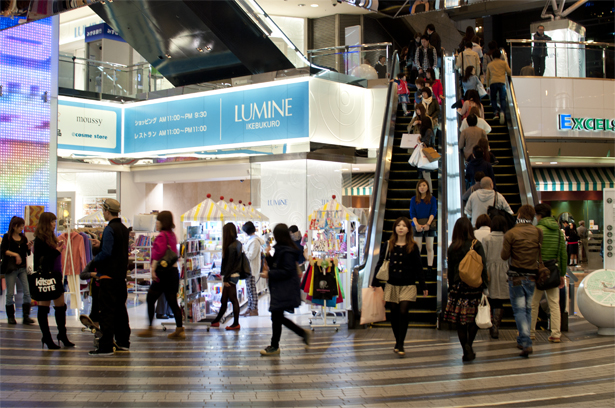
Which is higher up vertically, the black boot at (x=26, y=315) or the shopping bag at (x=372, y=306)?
the shopping bag at (x=372, y=306)

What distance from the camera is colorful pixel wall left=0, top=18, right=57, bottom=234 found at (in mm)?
9711

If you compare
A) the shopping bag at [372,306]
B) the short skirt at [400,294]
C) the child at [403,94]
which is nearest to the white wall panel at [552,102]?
the child at [403,94]

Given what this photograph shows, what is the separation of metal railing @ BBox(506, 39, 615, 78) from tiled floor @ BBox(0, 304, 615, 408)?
10.8 m

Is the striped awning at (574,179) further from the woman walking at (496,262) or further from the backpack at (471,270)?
the backpack at (471,270)

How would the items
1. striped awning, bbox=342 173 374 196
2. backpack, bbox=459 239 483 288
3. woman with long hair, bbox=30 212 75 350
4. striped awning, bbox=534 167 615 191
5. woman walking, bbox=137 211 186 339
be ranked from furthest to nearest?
1. striped awning, bbox=342 173 374 196
2. striped awning, bbox=534 167 615 191
3. woman walking, bbox=137 211 186 339
4. woman with long hair, bbox=30 212 75 350
5. backpack, bbox=459 239 483 288

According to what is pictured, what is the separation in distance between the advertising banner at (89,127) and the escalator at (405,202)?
8.39 meters

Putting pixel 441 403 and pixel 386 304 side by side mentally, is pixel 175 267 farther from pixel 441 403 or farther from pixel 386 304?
pixel 441 403

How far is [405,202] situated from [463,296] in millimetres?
3982

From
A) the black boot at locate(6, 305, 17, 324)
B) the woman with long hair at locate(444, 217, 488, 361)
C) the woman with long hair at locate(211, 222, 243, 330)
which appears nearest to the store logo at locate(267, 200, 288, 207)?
the woman with long hair at locate(211, 222, 243, 330)

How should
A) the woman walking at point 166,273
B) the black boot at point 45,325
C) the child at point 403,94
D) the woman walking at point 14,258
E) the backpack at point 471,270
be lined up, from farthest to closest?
the child at point 403,94 < the woman walking at point 14,258 < the woman walking at point 166,273 < the black boot at point 45,325 < the backpack at point 471,270

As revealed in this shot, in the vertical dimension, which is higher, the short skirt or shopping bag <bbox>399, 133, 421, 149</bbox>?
shopping bag <bbox>399, 133, 421, 149</bbox>

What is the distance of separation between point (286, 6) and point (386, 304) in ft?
52.7

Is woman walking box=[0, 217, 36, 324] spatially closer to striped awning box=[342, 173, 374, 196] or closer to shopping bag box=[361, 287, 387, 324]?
shopping bag box=[361, 287, 387, 324]

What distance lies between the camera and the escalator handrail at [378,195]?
24.7 feet
